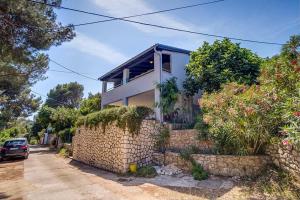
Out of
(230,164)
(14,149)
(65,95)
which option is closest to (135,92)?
(230,164)

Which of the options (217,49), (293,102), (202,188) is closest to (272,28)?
(217,49)

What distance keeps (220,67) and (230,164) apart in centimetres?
653

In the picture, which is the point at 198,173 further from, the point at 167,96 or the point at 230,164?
the point at 167,96

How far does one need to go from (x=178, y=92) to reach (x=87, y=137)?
292 inches

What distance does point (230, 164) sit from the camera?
816 centimetres

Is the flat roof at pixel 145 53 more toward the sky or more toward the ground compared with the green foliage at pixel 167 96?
more toward the sky

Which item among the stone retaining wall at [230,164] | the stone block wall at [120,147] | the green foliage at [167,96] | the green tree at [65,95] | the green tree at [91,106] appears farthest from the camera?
the green tree at [65,95]

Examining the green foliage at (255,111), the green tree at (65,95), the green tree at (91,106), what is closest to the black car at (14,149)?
the green tree at (91,106)

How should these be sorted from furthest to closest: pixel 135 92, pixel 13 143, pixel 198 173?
pixel 13 143 < pixel 135 92 < pixel 198 173

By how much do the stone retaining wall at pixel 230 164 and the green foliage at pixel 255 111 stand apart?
0.37 meters

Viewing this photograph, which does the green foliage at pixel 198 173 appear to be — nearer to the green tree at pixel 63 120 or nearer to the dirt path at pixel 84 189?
the dirt path at pixel 84 189

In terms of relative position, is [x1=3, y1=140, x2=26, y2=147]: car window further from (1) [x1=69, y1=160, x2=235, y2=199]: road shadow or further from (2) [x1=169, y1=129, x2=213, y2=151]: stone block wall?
(2) [x1=169, y1=129, x2=213, y2=151]: stone block wall

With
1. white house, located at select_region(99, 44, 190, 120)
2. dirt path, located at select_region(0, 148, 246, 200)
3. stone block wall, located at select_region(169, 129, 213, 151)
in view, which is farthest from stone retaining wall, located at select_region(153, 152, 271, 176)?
white house, located at select_region(99, 44, 190, 120)

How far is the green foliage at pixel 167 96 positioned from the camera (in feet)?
41.7
